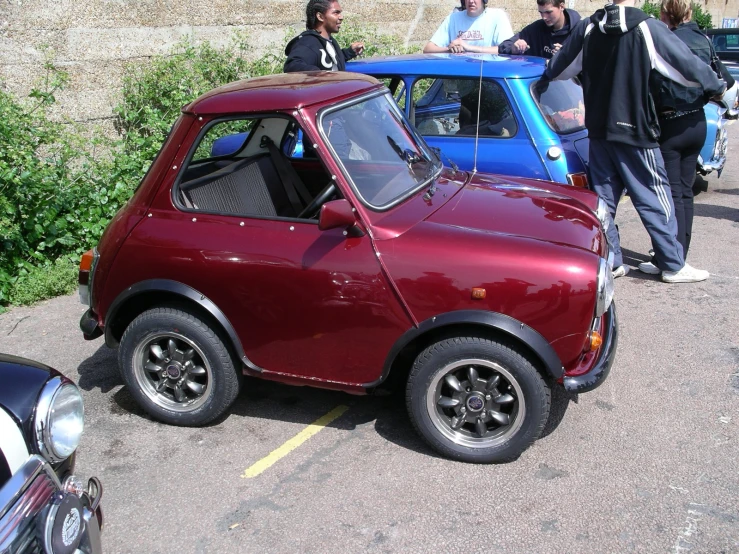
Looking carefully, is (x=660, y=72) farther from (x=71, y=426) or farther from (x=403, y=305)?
(x=71, y=426)

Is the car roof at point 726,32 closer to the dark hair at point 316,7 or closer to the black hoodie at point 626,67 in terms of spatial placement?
the black hoodie at point 626,67

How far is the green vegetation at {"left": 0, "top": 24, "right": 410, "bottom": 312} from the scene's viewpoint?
6051 mm

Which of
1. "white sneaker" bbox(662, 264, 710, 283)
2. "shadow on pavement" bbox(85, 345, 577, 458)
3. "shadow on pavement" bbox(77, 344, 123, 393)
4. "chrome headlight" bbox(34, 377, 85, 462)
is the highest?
"chrome headlight" bbox(34, 377, 85, 462)

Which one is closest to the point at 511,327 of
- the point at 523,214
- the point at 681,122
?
the point at 523,214

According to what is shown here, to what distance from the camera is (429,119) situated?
6172 millimetres

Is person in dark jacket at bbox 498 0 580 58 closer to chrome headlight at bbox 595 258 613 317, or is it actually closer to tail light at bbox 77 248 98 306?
chrome headlight at bbox 595 258 613 317

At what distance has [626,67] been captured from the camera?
5445 mm

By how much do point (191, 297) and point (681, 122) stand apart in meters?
3.94

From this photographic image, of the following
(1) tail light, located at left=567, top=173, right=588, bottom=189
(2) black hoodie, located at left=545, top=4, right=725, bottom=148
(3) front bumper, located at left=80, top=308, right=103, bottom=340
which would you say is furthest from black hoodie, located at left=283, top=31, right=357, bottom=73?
(3) front bumper, located at left=80, top=308, right=103, bottom=340

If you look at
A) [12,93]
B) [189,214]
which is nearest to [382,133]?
[189,214]

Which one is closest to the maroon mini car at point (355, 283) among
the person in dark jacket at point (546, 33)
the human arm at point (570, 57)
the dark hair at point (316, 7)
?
the human arm at point (570, 57)

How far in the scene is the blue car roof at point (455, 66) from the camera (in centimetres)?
586

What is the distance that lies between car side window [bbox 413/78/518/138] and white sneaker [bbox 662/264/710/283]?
1656 millimetres

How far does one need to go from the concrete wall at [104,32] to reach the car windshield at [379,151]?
14.2 feet
